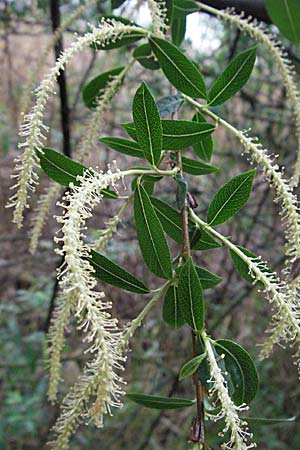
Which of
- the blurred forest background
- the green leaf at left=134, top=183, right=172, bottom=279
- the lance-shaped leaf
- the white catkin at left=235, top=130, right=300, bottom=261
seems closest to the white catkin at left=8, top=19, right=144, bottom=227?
the lance-shaped leaf

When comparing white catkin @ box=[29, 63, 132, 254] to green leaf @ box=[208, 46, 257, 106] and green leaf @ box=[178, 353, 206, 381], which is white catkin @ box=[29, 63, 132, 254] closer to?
green leaf @ box=[208, 46, 257, 106]

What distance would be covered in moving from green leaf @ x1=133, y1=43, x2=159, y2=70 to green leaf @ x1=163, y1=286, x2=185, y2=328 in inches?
15.1

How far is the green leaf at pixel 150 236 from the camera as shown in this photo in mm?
630

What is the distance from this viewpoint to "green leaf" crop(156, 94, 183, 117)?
79 cm

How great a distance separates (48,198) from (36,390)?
129 centimetres

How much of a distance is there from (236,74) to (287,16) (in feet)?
0.39

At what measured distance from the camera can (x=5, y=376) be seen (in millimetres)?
2133

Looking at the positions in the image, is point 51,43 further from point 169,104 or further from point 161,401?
point 161,401

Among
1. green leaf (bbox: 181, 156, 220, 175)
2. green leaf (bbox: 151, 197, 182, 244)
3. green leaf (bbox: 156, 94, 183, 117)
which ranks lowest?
green leaf (bbox: 151, 197, 182, 244)

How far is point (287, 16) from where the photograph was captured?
78 cm

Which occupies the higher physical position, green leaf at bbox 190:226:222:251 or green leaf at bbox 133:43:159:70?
green leaf at bbox 133:43:159:70

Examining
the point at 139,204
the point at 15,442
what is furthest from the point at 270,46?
the point at 15,442

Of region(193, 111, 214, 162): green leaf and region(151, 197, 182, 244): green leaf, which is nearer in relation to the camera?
region(151, 197, 182, 244): green leaf

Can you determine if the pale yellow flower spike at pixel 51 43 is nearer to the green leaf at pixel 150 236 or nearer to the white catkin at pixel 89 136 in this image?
the white catkin at pixel 89 136
